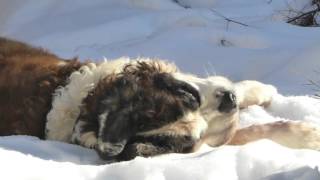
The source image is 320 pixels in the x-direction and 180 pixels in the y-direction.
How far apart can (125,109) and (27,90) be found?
0.65 metres

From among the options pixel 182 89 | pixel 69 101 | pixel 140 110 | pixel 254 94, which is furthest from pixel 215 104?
pixel 254 94

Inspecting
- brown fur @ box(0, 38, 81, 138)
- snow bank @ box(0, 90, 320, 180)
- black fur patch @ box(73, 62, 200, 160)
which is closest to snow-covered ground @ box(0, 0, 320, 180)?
snow bank @ box(0, 90, 320, 180)

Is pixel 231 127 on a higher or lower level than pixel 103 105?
lower

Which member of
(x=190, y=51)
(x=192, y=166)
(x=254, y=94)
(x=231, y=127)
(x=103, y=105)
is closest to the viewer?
(x=192, y=166)

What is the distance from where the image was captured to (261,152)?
278 centimetres

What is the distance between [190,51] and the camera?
6.28m

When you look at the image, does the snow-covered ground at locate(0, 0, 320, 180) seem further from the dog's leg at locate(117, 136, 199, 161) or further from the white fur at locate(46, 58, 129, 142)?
the white fur at locate(46, 58, 129, 142)

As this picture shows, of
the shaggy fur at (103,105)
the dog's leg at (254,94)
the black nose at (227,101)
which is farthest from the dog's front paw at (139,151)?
the dog's leg at (254,94)

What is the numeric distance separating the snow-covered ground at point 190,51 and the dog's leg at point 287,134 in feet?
0.95

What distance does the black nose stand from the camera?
11.0 feet

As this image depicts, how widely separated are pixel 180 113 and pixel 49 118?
26.5 inches

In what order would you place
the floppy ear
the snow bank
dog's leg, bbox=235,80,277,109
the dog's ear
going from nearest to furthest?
the snow bank < the floppy ear < the dog's ear < dog's leg, bbox=235,80,277,109

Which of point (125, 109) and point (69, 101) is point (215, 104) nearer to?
point (125, 109)

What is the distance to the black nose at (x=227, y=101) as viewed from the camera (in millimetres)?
3357
